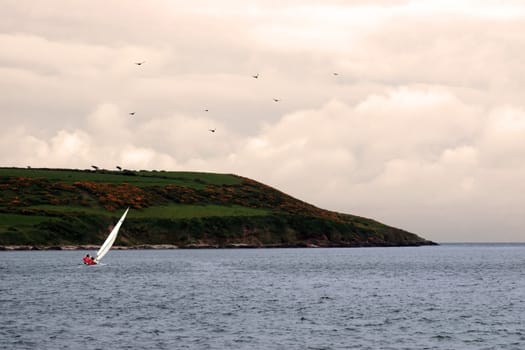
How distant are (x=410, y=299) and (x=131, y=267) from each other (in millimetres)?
77727

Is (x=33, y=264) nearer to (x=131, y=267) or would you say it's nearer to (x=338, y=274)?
(x=131, y=267)

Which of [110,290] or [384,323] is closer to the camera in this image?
[384,323]

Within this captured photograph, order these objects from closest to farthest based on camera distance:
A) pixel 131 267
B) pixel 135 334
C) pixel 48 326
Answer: pixel 135 334, pixel 48 326, pixel 131 267

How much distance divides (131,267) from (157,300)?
228 ft

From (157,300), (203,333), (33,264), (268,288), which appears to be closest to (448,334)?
(203,333)

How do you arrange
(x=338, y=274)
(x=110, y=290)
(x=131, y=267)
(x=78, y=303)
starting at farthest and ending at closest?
(x=131, y=267), (x=338, y=274), (x=110, y=290), (x=78, y=303)

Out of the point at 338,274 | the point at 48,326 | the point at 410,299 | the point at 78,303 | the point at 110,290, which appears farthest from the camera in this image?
the point at 338,274

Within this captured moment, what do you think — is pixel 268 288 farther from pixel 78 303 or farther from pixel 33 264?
pixel 33 264

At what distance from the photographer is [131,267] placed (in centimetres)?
16150

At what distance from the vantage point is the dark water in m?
62.9

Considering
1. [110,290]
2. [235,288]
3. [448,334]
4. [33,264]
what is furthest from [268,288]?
[33,264]

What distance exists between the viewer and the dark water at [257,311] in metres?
62.9

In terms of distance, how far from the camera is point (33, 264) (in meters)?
168

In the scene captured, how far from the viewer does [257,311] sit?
82375 millimetres
